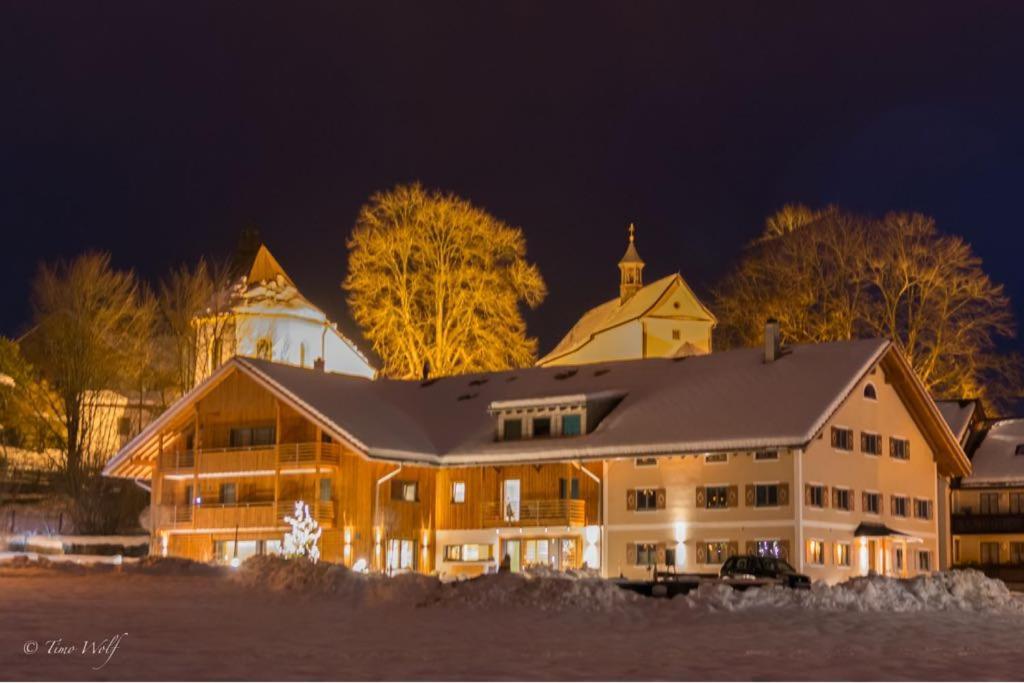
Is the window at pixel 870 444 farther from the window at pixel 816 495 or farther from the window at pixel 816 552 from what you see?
the window at pixel 816 552

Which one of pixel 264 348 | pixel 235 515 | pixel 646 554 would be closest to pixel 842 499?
pixel 646 554

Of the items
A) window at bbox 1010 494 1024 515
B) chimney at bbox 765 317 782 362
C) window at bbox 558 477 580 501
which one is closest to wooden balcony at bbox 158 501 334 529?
window at bbox 558 477 580 501

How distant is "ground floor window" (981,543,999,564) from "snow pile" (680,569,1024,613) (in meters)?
29.8

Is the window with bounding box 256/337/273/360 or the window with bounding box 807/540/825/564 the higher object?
the window with bounding box 256/337/273/360

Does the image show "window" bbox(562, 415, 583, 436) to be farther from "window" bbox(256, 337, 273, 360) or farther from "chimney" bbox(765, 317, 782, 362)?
"window" bbox(256, 337, 273, 360)

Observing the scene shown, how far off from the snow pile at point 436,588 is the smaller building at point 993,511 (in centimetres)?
3458

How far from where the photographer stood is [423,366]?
70.6 metres

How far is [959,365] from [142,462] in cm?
3529

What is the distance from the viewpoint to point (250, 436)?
60.8m

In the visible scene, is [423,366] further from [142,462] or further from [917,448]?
[917,448]

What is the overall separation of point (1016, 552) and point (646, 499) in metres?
21.2

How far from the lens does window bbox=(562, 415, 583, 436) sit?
5685 cm

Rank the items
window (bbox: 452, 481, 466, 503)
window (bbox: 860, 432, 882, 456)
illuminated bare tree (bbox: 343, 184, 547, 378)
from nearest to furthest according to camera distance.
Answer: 1. window (bbox: 860, 432, 882, 456)
2. window (bbox: 452, 481, 466, 503)
3. illuminated bare tree (bbox: 343, 184, 547, 378)

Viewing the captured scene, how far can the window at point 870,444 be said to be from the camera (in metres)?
54.8
